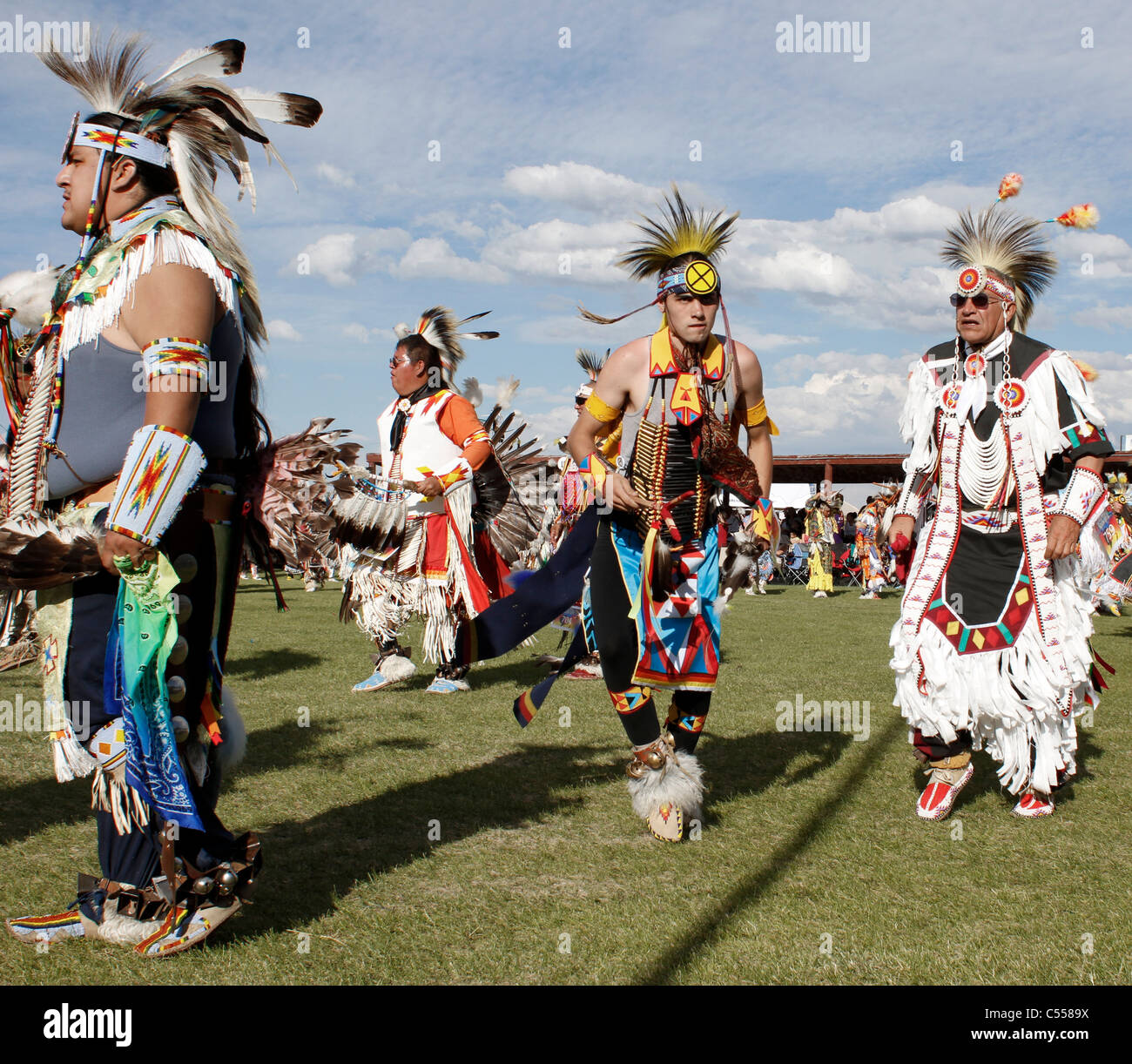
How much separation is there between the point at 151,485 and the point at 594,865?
1910 mm

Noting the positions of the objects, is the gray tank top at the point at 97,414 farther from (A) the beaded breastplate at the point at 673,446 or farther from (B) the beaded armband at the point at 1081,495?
(B) the beaded armband at the point at 1081,495

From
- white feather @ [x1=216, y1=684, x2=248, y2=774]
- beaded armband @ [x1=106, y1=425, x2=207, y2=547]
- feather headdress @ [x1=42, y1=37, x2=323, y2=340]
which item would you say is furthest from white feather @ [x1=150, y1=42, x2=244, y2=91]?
white feather @ [x1=216, y1=684, x2=248, y2=774]

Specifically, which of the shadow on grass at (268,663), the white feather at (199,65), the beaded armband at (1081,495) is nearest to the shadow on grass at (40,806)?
the white feather at (199,65)

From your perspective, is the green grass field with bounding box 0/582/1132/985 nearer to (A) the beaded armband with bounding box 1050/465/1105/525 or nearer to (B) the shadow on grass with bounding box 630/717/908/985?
(B) the shadow on grass with bounding box 630/717/908/985

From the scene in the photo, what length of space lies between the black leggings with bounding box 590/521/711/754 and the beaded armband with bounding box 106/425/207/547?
6.07 ft

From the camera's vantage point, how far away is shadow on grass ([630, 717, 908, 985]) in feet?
8.52

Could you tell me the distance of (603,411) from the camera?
3812 millimetres

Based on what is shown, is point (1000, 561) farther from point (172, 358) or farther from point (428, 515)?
point (428, 515)

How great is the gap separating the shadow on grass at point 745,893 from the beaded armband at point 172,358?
178 centimetres

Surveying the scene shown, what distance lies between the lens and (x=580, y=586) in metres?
4.14

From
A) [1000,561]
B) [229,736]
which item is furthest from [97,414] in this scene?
[1000,561]

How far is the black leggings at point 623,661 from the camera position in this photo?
3.74 metres
